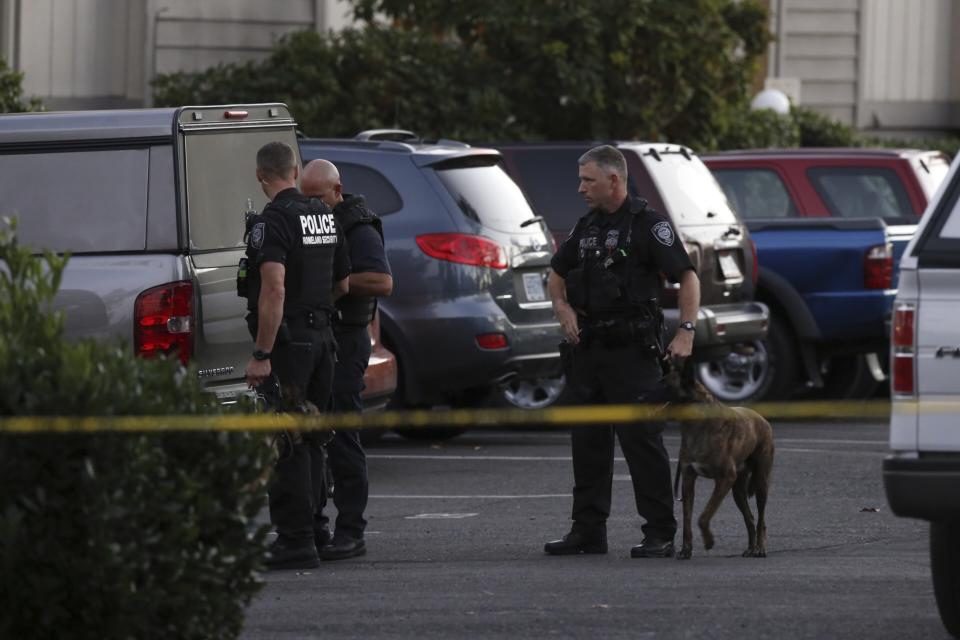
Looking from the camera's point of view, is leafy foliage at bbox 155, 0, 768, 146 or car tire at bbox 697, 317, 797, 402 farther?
leafy foliage at bbox 155, 0, 768, 146

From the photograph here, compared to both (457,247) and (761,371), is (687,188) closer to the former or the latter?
(761,371)

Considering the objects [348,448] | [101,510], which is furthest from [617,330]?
[101,510]

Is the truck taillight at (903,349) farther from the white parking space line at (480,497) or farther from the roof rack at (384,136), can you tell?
the roof rack at (384,136)

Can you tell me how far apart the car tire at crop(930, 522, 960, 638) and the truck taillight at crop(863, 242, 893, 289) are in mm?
8199

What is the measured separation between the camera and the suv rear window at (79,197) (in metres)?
9.01

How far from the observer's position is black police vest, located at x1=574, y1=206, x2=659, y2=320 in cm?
874

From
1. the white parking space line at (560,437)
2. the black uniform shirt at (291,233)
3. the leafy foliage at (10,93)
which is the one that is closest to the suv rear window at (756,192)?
the white parking space line at (560,437)

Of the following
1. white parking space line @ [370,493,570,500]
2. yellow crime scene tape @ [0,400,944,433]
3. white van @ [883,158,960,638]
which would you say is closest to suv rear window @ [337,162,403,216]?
yellow crime scene tape @ [0,400,944,433]

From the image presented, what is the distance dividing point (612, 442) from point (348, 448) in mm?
1113

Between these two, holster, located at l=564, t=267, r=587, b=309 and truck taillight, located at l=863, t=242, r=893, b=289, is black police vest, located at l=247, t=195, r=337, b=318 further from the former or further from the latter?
truck taillight, located at l=863, t=242, r=893, b=289

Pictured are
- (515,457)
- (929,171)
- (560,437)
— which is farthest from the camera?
(929,171)

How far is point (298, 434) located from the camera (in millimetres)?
8344

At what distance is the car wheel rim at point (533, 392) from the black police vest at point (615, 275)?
17.3 feet

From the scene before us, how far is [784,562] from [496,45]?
39.6 ft
